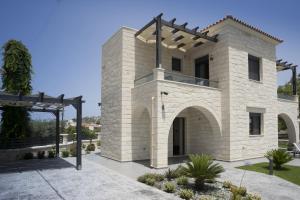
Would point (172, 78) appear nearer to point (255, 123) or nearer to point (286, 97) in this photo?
point (255, 123)

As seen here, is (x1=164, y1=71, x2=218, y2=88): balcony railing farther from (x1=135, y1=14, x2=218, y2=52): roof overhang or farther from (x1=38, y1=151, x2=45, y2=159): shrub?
(x1=38, y1=151, x2=45, y2=159): shrub

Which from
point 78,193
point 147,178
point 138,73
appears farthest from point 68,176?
point 138,73

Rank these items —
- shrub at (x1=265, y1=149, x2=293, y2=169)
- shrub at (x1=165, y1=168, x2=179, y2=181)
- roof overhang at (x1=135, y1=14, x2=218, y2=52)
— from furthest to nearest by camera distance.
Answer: roof overhang at (x1=135, y1=14, x2=218, y2=52) → shrub at (x1=265, y1=149, x2=293, y2=169) → shrub at (x1=165, y1=168, x2=179, y2=181)

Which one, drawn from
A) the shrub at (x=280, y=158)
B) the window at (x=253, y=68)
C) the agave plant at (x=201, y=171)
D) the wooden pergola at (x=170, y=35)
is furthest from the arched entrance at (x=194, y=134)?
the agave plant at (x=201, y=171)

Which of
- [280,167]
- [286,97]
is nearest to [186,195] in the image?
[280,167]

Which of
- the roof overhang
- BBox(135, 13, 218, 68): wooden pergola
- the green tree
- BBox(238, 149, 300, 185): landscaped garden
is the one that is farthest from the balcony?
the green tree

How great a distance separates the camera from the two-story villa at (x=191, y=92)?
12219 mm

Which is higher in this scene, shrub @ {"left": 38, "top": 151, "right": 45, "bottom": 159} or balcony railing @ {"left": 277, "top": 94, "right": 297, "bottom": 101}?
balcony railing @ {"left": 277, "top": 94, "right": 297, "bottom": 101}

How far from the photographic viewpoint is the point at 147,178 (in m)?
8.63

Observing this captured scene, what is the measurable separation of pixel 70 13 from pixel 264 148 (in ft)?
45.0

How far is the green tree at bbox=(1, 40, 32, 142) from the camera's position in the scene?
598 inches

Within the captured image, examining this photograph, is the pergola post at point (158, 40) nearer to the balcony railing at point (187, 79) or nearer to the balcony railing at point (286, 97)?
the balcony railing at point (187, 79)

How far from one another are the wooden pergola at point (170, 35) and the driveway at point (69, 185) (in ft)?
18.9

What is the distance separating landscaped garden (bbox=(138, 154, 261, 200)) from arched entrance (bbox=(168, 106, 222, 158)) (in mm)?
5514
